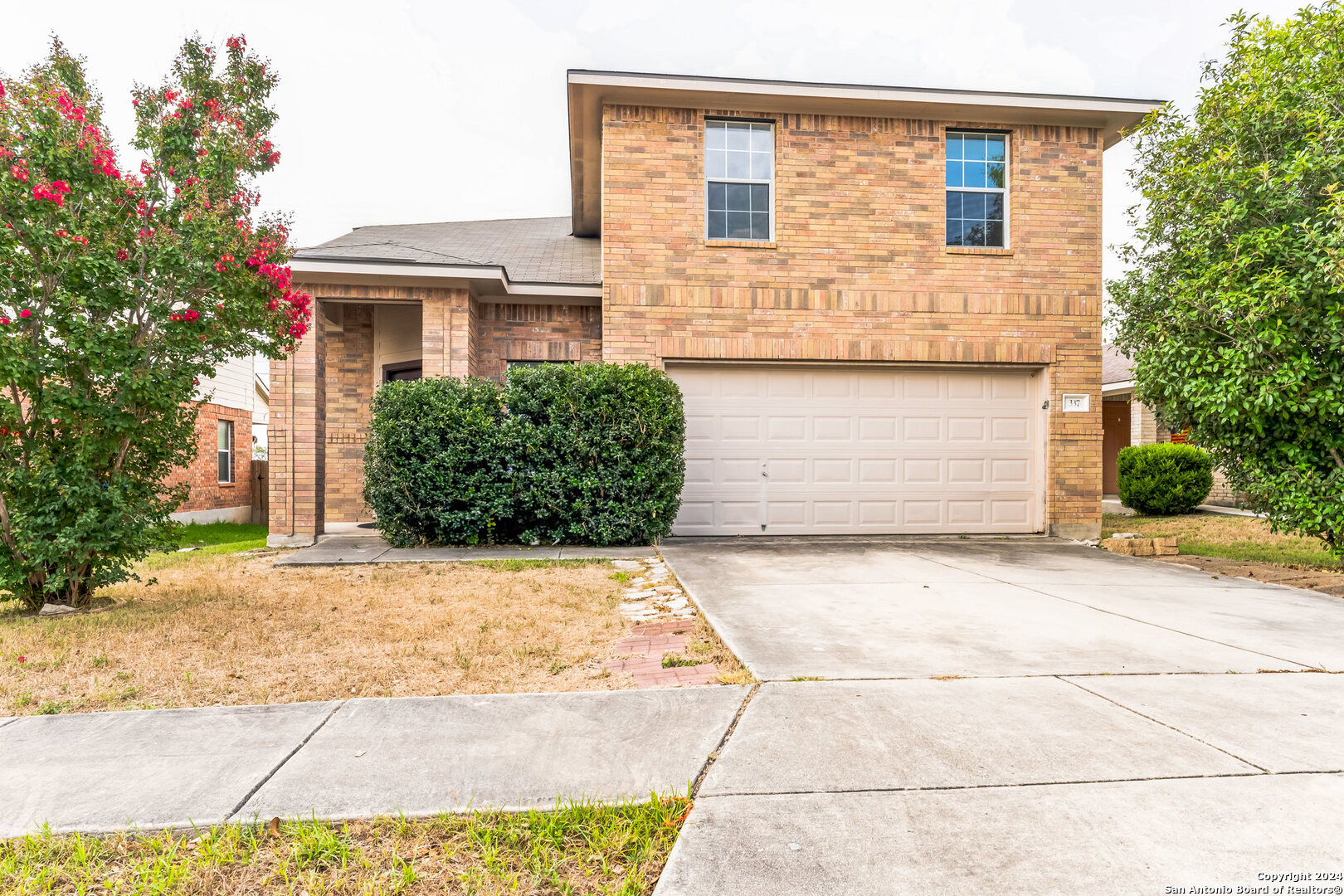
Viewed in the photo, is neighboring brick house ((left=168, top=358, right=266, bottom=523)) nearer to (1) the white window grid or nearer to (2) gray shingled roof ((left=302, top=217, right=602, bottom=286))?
(2) gray shingled roof ((left=302, top=217, right=602, bottom=286))

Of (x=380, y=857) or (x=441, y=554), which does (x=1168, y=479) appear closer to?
(x=441, y=554)

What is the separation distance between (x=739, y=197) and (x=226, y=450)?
13.1 meters

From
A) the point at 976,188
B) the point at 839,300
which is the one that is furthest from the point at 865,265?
the point at 976,188

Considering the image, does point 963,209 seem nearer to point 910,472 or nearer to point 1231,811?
point 910,472

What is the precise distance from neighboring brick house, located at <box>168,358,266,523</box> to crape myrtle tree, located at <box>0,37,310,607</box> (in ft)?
31.0

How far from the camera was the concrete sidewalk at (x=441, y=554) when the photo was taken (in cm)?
747

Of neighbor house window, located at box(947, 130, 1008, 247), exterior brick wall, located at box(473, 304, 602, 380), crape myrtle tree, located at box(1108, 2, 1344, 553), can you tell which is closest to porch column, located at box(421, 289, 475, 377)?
exterior brick wall, located at box(473, 304, 602, 380)

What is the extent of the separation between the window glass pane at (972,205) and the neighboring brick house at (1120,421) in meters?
9.03

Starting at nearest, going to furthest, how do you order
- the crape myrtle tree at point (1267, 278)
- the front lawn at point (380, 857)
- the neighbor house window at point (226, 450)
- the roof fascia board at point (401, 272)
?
the front lawn at point (380, 857)
the crape myrtle tree at point (1267, 278)
the roof fascia board at point (401, 272)
the neighbor house window at point (226, 450)

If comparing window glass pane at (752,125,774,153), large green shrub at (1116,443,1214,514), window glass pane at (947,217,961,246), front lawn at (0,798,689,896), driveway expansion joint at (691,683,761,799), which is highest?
window glass pane at (752,125,774,153)

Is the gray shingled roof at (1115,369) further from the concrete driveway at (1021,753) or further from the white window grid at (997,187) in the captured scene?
the concrete driveway at (1021,753)

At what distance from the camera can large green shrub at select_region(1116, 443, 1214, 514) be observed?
42.0ft

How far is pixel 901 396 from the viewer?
983 cm

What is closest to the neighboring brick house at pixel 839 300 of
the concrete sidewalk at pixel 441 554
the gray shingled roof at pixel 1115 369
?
the concrete sidewalk at pixel 441 554
